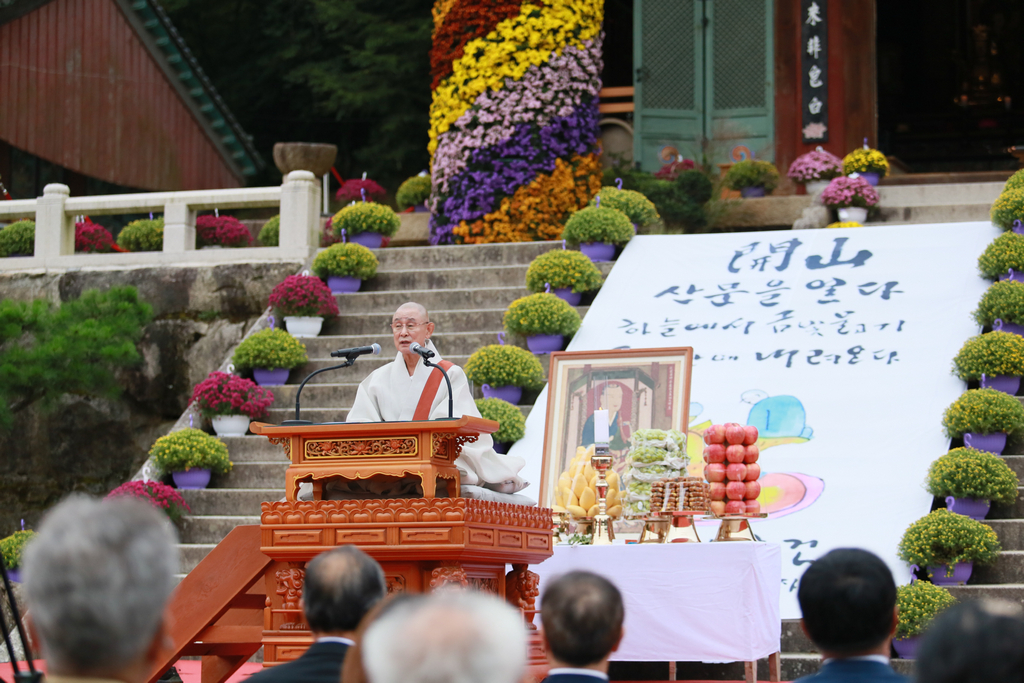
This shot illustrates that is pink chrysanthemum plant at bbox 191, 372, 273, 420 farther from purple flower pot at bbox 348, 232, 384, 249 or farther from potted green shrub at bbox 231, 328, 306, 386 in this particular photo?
purple flower pot at bbox 348, 232, 384, 249

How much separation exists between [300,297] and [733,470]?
15.5 ft

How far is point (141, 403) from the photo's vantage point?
34.6 feet

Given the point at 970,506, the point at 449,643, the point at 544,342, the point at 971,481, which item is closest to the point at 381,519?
the point at 449,643

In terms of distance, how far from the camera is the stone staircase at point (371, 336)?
8219mm

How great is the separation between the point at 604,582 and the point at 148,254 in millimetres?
9148

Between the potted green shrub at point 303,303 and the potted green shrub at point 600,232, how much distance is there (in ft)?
7.03

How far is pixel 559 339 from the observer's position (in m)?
8.95

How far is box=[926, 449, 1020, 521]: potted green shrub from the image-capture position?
6578 mm

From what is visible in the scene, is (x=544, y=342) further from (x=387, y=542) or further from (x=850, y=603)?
(x=850, y=603)

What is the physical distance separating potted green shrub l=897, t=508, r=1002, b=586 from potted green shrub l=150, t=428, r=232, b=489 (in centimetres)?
452

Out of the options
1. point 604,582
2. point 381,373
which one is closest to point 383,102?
point 381,373

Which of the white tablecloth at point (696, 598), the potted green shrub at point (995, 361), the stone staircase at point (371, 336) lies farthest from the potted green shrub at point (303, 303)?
the potted green shrub at point (995, 361)

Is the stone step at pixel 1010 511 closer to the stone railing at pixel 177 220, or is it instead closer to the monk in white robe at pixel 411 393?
the monk in white robe at pixel 411 393

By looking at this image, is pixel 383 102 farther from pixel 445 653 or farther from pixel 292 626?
pixel 445 653
